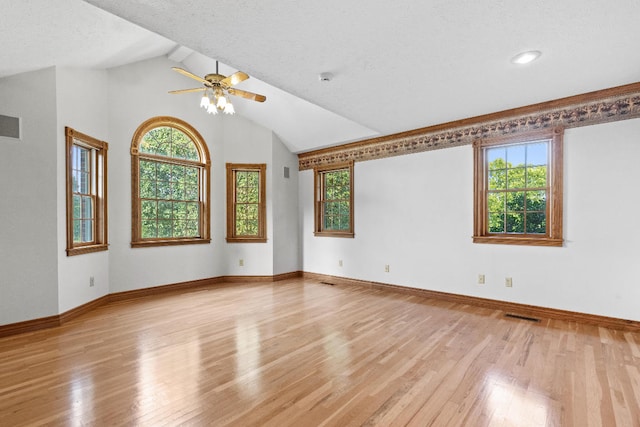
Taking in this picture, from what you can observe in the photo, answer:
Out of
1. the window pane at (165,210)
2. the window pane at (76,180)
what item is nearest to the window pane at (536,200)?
the window pane at (165,210)

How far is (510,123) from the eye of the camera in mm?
4059

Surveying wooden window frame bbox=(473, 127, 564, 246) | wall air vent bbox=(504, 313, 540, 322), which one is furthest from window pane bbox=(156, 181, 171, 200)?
wall air vent bbox=(504, 313, 540, 322)

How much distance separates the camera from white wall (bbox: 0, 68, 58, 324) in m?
3.28

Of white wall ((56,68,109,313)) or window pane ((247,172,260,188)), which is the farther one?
window pane ((247,172,260,188))

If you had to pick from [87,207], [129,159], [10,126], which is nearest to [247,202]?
[129,159]

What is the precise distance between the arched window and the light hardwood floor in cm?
157

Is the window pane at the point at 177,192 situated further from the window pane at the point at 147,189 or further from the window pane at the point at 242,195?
the window pane at the point at 242,195

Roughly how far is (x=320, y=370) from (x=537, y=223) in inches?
130

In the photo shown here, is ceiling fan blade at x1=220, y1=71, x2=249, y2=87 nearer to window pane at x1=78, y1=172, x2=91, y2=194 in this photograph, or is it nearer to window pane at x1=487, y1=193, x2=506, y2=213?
window pane at x1=78, y1=172, x2=91, y2=194

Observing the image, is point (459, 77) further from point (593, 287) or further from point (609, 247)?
point (593, 287)

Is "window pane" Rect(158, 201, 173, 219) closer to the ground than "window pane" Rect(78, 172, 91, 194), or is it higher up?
closer to the ground

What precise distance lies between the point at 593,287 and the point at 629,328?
1.57 ft

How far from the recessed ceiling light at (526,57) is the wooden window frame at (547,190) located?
146 centimetres

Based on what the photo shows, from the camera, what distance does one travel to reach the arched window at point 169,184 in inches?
195
